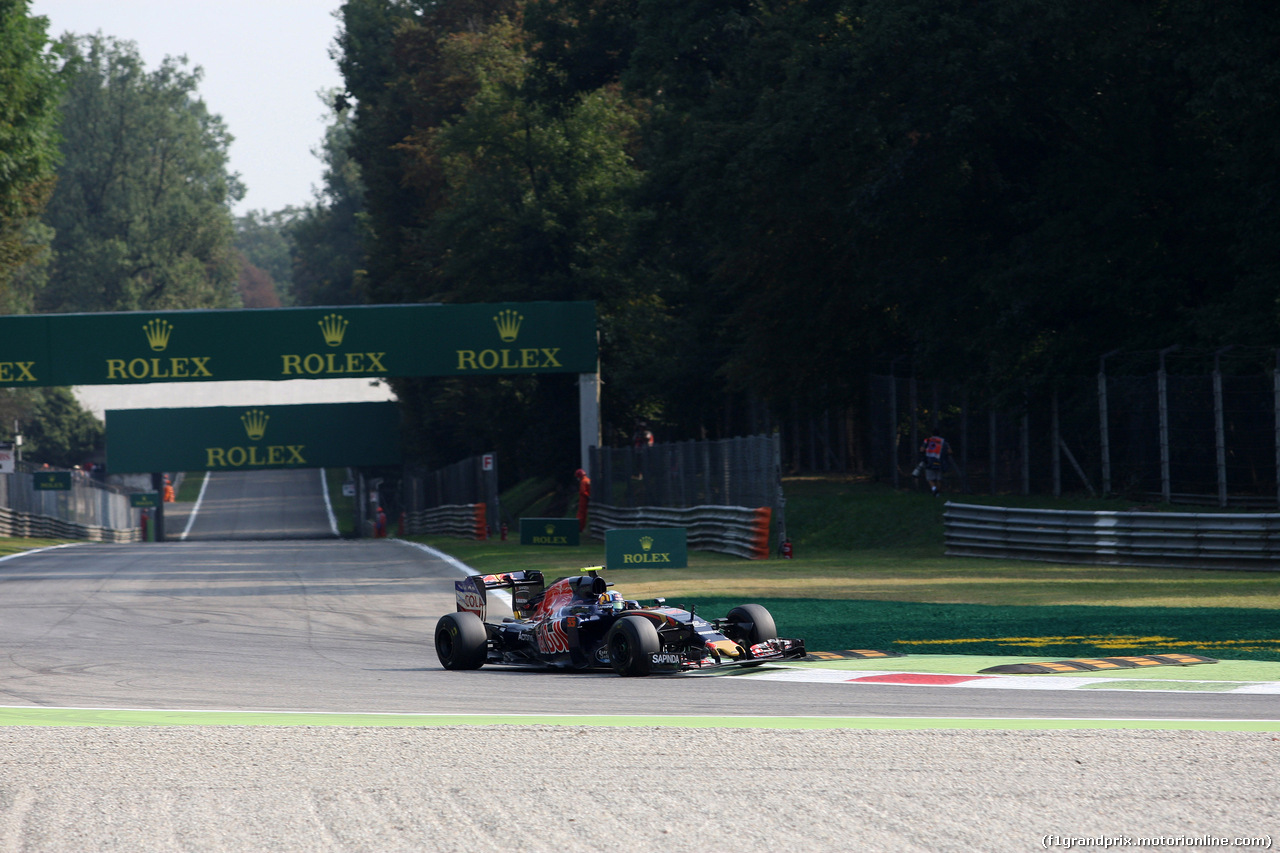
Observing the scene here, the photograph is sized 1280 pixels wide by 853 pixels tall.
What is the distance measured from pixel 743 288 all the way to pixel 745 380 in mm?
2868

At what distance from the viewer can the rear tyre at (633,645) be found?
34.9 feet

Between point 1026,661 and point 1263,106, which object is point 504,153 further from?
point 1026,661

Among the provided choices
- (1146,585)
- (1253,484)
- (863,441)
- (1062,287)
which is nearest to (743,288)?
(863,441)

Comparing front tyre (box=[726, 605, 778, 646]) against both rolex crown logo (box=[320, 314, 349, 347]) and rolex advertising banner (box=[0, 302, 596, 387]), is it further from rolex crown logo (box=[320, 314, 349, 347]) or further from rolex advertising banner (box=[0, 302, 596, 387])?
rolex crown logo (box=[320, 314, 349, 347])

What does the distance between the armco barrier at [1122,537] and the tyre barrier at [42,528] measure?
1263 inches

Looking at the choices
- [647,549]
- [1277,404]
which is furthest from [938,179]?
[647,549]

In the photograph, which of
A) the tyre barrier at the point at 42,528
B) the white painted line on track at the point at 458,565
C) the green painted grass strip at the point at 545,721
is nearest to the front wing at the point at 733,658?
the green painted grass strip at the point at 545,721

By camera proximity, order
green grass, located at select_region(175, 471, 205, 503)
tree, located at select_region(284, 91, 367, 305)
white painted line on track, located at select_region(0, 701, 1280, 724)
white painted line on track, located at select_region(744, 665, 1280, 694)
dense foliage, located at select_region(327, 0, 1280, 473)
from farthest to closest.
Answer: tree, located at select_region(284, 91, 367, 305) < green grass, located at select_region(175, 471, 205, 503) < dense foliage, located at select_region(327, 0, 1280, 473) < white painted line on track, located at select_region(744, 665, 1280, 694) < white painted line on track, located at select_region(0, 701, 1280, 724)

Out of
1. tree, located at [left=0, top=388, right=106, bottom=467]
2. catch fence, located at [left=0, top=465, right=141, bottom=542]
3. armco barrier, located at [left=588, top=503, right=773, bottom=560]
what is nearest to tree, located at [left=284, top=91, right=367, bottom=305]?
tree, located at [left=0, top=388, right=106, bottom=467]

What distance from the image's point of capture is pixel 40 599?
19.4 metres

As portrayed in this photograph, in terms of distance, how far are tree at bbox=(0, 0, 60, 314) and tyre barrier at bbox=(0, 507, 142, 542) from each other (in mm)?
8568

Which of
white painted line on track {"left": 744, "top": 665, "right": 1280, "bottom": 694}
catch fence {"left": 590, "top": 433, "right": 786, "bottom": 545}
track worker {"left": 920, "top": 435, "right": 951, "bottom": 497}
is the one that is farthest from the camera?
track worker {"left": 920, "top": 435, "right": 951, "bottom": 497}

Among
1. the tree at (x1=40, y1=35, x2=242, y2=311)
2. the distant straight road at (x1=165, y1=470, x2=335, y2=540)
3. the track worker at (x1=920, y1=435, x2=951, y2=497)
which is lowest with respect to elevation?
the distant straight road at (x1=165, y1=470, x2=335, y2=540)

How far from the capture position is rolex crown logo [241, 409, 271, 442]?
2205 inches
